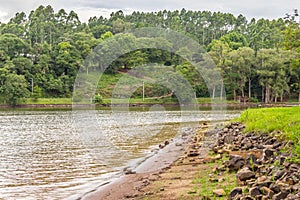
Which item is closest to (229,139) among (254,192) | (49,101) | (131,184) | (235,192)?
(131,184)

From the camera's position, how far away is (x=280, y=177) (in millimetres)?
11070

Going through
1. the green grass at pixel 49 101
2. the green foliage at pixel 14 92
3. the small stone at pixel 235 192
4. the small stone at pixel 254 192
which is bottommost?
the small stone at pixel 235 192

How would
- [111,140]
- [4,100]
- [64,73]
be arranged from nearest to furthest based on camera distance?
[111,140] < [4,100] < [64,73]

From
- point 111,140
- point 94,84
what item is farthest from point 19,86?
point 111,140

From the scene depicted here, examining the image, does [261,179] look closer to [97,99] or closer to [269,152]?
[269,152]

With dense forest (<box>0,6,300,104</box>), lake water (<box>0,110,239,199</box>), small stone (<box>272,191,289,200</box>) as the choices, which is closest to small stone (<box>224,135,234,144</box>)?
lake water (<box>0,110,239,199</box>)

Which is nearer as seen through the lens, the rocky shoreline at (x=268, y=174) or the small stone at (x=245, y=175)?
the rocky shoreline at (x=268, y=174)

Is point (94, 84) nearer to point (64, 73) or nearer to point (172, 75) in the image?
point (64, 73)

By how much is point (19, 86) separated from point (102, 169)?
83531 millimetres

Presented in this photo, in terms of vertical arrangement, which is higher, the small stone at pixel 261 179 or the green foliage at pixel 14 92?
the green foliage at pixel 14 92

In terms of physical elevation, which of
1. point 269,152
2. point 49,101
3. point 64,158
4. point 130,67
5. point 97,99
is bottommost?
point 64,158

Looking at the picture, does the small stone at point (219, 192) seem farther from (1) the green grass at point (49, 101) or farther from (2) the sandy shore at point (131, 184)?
(1) the green grass at point (49, 101)

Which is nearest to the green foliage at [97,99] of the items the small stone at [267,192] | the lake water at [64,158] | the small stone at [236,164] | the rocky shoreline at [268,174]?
the lake water at [64,158]

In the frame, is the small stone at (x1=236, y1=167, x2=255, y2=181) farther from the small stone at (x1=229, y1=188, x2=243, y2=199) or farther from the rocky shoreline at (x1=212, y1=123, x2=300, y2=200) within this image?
the small stone at (x1=229, y1=188, x2=243, y2=199)
